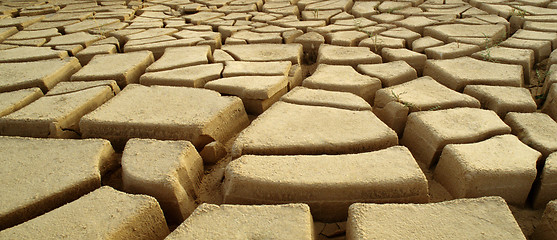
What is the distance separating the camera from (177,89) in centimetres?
197

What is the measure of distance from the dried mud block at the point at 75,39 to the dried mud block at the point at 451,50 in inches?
98.3

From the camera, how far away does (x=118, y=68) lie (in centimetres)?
230

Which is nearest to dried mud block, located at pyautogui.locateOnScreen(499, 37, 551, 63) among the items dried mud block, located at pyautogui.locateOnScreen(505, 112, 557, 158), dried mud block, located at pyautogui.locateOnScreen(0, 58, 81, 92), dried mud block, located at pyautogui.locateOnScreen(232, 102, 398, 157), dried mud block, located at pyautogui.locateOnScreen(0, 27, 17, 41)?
dried mud block, located at pyautogui.locateOnScreen(505, 112, 557, 158)

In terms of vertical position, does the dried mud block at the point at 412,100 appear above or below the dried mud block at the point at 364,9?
below

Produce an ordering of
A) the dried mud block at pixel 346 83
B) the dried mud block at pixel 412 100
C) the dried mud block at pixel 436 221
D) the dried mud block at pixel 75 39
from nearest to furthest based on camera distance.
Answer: the dried mud block at pixel 436 221 → the dried mud block at pixel 412 100 → the dried mud block at pixel 346 83 → the dried mud block at pixel 75 39

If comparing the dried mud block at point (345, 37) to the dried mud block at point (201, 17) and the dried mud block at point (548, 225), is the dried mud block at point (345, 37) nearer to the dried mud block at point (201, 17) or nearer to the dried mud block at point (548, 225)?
the dried mud block at point (201, 17)

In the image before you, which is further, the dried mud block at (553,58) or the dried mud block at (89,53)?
the dried mud block at (89,53)

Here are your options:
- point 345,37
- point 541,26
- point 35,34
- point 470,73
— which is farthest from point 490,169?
point 35,34

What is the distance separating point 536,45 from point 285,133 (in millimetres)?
1995

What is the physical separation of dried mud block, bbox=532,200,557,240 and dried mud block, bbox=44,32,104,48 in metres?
3.01

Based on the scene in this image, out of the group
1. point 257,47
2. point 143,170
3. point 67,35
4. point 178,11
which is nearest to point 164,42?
point 257,47

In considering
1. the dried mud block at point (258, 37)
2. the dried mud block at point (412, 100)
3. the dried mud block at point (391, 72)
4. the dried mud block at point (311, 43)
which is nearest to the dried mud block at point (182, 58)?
the dried mud block at point (258, 37)

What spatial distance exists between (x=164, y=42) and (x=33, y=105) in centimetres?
112

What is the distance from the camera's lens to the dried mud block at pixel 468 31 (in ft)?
8.87
